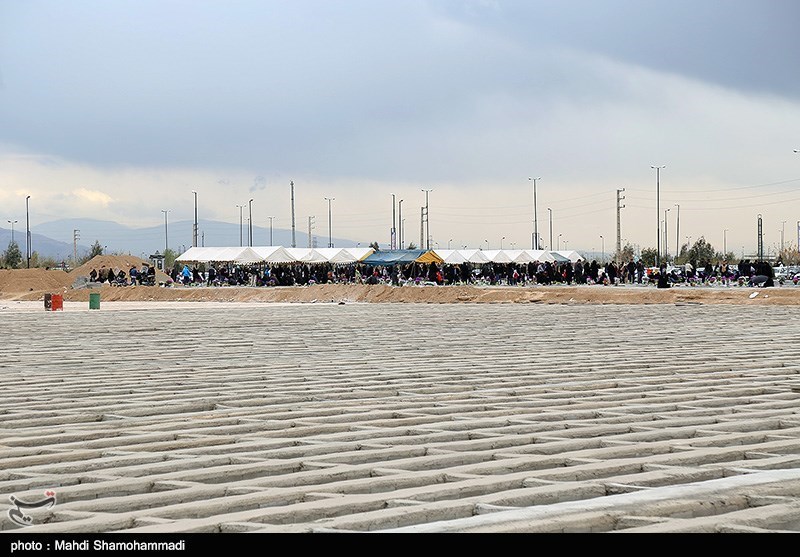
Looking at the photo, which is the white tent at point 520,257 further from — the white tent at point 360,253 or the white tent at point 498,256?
the white tent at point 360,253

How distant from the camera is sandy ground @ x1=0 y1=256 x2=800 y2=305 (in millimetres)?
35219

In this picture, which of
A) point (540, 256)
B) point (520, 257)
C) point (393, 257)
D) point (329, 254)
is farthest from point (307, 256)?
point (540, 256)

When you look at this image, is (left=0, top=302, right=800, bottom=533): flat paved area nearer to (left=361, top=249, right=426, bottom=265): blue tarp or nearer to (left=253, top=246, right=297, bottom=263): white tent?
(left=361, top=249, right=426, bottom=265): blue tarp

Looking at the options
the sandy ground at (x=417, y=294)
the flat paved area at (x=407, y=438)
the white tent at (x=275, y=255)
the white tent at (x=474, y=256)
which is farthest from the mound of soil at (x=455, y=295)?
the flat paved area at (x=407, y=438)

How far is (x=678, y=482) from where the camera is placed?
592cm

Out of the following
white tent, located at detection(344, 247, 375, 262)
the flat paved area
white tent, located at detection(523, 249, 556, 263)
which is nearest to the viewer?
the flat paved area

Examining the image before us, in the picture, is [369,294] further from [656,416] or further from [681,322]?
[656,416]

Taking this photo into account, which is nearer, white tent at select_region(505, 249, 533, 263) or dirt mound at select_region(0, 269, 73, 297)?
dirt mound at select_region(0, 269, 73, 297)

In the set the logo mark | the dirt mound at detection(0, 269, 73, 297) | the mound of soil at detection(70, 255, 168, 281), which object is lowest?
the logo mark

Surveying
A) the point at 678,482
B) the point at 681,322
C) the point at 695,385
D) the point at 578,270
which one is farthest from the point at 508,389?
the point at 578,270

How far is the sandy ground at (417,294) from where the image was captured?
35.2m

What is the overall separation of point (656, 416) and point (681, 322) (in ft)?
45.3

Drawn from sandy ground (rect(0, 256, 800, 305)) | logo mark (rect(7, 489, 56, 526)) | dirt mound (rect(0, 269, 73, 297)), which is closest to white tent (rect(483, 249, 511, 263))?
sandy ground (rect(0, 256, 800, 305))

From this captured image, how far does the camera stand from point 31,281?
7125cm
